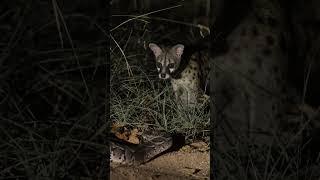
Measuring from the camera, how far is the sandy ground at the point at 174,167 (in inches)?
146

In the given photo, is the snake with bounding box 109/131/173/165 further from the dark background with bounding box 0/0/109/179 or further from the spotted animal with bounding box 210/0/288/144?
the spotted animal with bounding box 210/0/288/144

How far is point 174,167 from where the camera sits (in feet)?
12.9

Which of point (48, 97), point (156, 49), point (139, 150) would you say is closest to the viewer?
point (48, 97)

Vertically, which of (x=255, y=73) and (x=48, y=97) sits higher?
(x=255, y=73)

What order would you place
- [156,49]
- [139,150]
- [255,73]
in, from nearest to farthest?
[255,73]
[139,150]
[156,49]

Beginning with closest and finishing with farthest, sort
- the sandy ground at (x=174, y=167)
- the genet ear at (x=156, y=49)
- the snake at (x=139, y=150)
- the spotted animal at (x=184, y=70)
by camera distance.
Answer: the sandy ground at (x=174, y=167)
the snake at (x=139, y=150)
the spotted animal at (x=184, y=70)
the genet ear at (x=156, y=49)

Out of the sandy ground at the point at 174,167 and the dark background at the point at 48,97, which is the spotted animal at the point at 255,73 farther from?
the dark background at the point at 48,97

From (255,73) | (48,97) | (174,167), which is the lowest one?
(174,167)

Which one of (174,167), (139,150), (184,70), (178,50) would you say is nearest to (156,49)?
(178,50)

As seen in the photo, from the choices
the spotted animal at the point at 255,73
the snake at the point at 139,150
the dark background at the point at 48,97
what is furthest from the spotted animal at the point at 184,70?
the spotted animal at the point at 255,73

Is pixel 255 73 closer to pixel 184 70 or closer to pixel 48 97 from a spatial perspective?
pixel 48 97

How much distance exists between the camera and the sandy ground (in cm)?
370

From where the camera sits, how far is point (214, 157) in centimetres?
350

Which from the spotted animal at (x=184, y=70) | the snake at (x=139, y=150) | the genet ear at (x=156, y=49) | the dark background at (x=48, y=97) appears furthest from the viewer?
the genet ear at (x=156, y=49)
